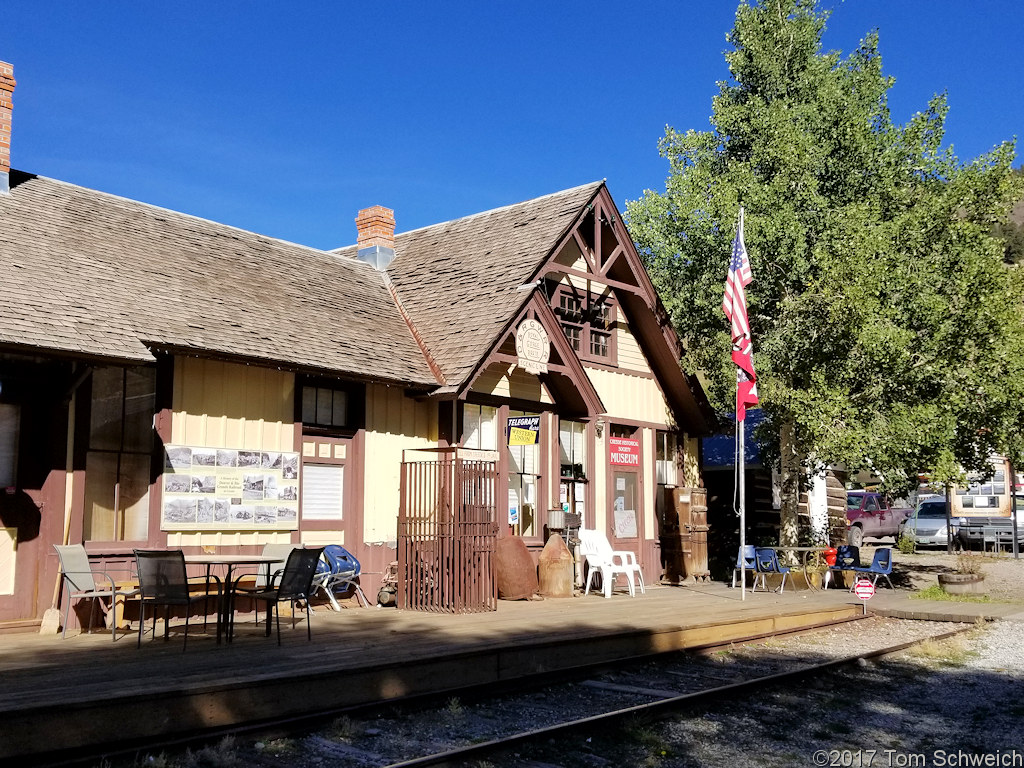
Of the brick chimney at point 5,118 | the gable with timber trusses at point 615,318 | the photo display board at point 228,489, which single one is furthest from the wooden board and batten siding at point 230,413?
the gable with timber trusses at point 615,318

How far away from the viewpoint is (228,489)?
11.5 meters

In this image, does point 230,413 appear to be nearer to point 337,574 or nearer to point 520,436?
point 337,574

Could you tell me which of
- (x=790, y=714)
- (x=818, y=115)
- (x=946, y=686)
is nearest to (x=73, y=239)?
(x=790, y=714)

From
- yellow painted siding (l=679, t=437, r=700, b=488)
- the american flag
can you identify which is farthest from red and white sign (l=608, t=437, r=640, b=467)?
the american flag

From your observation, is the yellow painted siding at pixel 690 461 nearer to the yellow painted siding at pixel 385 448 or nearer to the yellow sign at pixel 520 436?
the yellow sign at pixel 520 436

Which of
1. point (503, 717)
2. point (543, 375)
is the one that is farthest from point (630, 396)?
point (503, 717)

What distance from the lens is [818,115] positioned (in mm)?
18766

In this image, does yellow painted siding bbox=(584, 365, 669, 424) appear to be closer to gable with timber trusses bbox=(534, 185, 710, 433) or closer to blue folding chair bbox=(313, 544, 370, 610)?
gable with timber trusses bbox=(534, 185, 710, 433)

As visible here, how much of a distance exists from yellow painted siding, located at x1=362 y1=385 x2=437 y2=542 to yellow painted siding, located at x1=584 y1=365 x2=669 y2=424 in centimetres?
410

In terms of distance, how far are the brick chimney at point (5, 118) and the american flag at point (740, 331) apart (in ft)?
32.6

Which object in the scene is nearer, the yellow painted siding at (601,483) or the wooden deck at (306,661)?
the wooden deck at (306,661)

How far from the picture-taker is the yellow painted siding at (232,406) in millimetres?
11188

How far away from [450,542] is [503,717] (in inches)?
182

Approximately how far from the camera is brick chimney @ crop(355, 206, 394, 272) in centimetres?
1794
